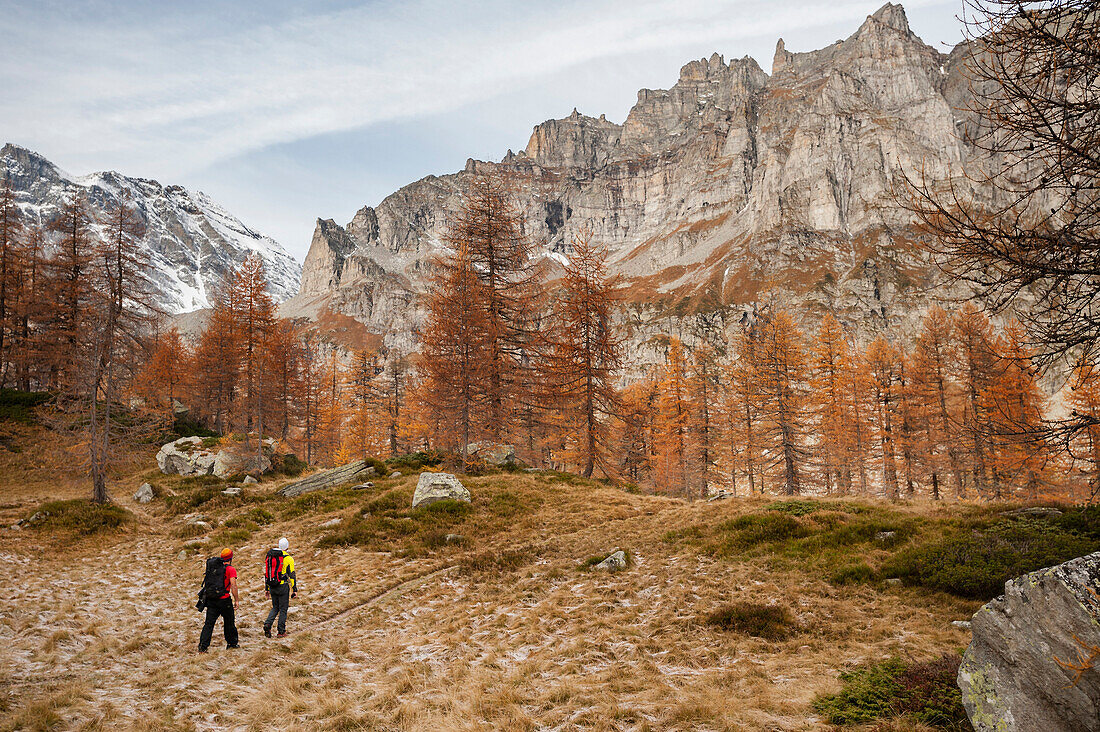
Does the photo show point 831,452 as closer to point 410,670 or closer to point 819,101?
point 410,670

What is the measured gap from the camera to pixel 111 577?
575 inches

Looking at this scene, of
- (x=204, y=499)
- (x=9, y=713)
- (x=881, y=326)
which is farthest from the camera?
(x=881, y=326)

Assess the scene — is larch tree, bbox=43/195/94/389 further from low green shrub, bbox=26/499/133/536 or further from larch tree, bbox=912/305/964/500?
larch tree, bbox=912/305/964/500

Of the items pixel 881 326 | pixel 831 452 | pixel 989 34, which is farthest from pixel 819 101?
pixel 989 34

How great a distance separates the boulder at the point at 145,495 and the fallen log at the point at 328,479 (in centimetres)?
631

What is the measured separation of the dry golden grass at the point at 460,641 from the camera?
664 centimetres

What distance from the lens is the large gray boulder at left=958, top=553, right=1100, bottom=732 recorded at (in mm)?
4094

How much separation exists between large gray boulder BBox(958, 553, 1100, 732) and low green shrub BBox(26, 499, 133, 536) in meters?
25.3

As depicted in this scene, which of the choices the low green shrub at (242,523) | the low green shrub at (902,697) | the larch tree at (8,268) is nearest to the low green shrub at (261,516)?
the low green shrub at (242,523)

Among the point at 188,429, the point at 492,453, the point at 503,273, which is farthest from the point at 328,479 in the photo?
the point at 188,429

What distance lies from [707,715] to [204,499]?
25.3 meters

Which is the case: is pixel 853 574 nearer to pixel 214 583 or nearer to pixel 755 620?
pixel 755 620

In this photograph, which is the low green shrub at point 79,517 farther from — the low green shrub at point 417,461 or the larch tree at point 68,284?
the larch tree at point 68,284

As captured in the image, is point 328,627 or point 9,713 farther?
point 328,627
